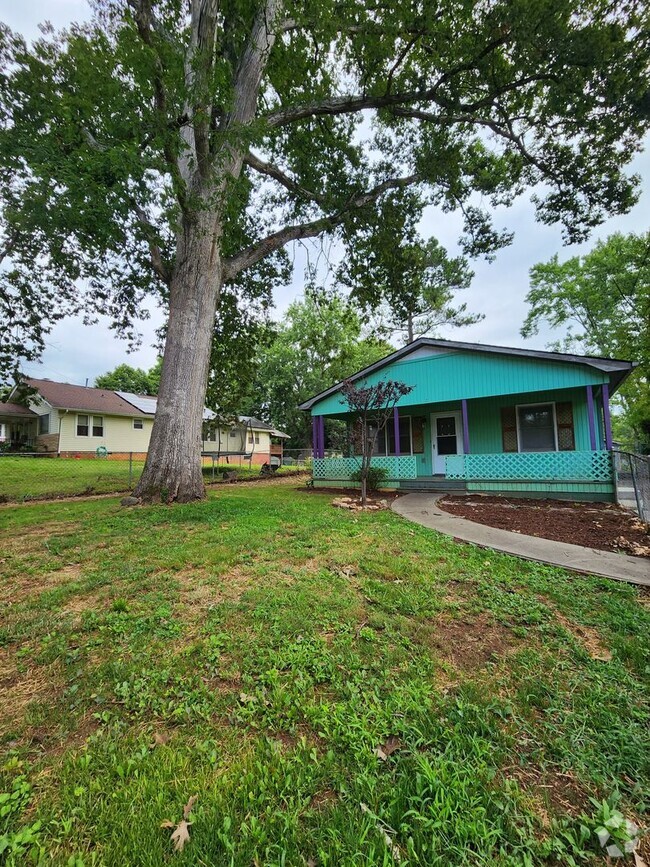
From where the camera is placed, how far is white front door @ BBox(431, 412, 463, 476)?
1266cm

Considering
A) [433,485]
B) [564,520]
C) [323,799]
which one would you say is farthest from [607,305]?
[323,799]

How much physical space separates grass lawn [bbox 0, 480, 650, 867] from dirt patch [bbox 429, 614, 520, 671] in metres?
0.01

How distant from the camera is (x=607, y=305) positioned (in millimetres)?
25219

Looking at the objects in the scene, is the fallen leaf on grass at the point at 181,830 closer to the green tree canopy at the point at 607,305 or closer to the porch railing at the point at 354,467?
the porch railing at the point at 354,467

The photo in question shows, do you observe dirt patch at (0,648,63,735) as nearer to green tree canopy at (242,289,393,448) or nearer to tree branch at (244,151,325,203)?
tree branch at (244,151,325,203)

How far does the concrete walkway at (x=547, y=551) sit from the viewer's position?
386 cm

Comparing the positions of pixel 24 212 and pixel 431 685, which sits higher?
pixel 24 212

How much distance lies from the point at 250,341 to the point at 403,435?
7.03 metres

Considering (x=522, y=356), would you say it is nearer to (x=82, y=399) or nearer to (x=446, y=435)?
(x=446, y=435)

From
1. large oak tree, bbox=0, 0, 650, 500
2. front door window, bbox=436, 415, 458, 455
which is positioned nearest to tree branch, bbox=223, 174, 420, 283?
large oak tree, bbox=0, 0, 650, 500

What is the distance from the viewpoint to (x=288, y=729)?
1782mm

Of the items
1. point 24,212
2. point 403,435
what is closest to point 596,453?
point 403,435

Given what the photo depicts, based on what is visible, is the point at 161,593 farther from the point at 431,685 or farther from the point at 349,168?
the point at 349,168

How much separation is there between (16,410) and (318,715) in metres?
28.0
